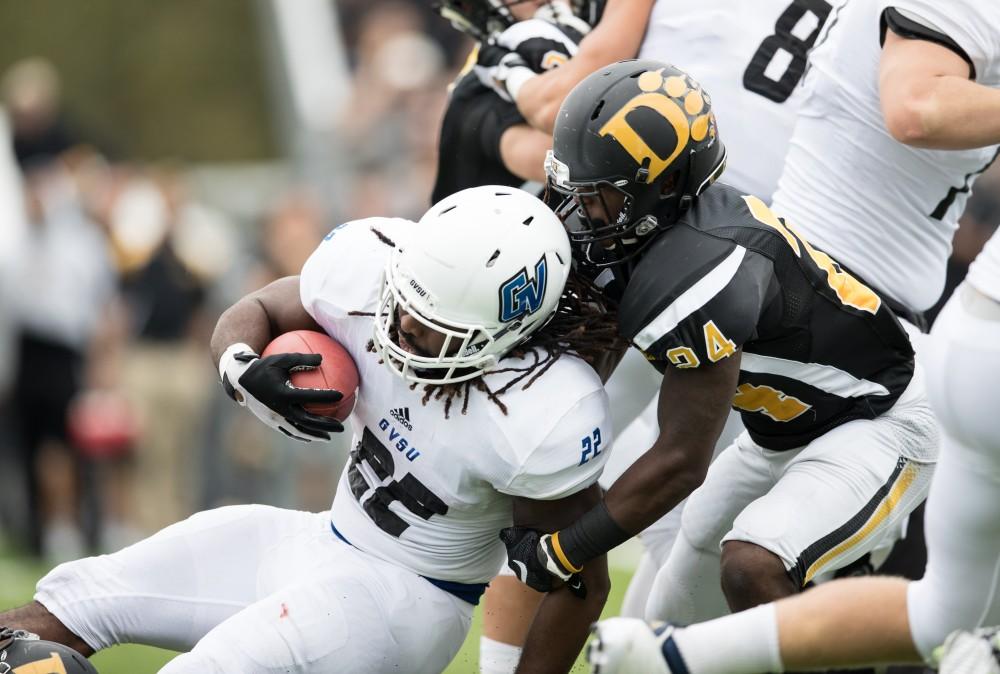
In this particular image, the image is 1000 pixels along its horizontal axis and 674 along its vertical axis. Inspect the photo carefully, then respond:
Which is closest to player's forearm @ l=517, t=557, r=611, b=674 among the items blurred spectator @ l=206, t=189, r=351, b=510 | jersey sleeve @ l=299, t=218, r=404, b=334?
jersey sleeve @ l=299, t=218, r=404, b=334

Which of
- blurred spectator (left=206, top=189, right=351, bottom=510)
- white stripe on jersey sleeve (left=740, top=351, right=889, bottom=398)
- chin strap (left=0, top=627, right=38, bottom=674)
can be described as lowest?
blurred spectator (left=206, top=189, right=351, bottom=510)

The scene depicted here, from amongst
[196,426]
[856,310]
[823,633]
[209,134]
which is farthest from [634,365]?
[209,134]

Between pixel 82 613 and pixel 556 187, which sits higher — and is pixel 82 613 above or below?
below

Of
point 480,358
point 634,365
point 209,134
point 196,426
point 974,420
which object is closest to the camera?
point 974,420

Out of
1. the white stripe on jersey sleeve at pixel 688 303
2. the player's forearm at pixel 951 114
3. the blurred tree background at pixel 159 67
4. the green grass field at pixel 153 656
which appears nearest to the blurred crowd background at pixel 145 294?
Answer: the green grass field at pixel 153 656

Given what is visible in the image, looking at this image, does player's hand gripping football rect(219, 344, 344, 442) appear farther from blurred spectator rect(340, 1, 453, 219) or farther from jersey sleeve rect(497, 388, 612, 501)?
blurred spectator rect(340, 1, 453, 219)

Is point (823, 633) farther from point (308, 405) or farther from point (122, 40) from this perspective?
point (122, 40)

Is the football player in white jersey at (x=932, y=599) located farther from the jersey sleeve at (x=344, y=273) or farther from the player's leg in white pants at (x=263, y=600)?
Result: the jersey sleeve at (x=344, y=273)

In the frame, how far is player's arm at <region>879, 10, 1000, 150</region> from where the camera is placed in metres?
3.63

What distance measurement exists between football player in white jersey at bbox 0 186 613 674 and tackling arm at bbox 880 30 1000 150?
2.95ft

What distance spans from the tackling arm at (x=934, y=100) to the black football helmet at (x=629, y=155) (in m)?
0.47

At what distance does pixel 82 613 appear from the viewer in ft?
12.0

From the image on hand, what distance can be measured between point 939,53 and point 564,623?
1.68 m

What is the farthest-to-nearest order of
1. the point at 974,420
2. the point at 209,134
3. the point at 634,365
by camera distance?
the point at 209,134, the point at 634,365, the point at 974,420
